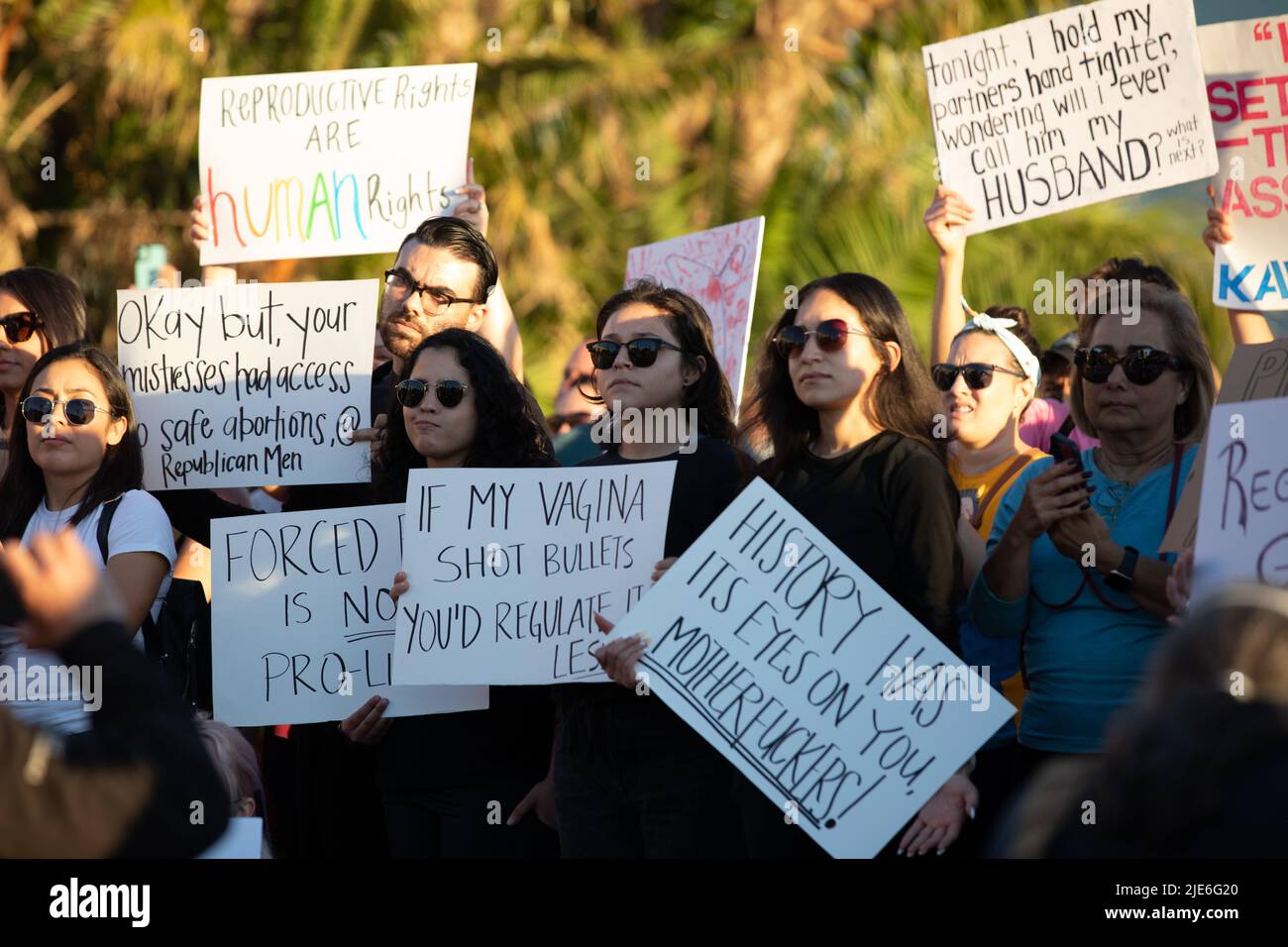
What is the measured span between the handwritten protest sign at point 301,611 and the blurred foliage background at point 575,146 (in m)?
6.25

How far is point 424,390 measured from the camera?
4250mm

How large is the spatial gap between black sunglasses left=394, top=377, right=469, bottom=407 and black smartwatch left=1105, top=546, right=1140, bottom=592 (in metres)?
1.71

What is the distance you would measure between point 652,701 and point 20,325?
249cm

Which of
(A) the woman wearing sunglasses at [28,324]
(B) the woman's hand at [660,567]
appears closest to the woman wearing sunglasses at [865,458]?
(B) the woman's hand at [660,567]

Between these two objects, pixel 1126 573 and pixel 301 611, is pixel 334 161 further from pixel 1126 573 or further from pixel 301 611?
pixel 1126 573

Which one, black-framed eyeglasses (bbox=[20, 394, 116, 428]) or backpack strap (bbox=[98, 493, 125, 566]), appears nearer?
backpack strap (bbox=[98, 493, 125, 566])

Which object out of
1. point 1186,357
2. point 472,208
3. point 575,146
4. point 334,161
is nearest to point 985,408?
point 1186,357

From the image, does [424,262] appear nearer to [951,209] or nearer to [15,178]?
[951,209]

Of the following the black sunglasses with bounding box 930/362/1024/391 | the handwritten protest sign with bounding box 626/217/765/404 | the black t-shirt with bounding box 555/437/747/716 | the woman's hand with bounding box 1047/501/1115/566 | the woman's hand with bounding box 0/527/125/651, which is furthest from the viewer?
the handwritten protest sign with bounding box 626/217/765/404

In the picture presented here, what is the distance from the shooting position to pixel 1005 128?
532 cm

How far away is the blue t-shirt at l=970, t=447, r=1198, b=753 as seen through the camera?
12.2ft

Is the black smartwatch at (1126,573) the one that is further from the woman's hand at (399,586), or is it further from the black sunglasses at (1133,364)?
the woman's hand at (399,586)

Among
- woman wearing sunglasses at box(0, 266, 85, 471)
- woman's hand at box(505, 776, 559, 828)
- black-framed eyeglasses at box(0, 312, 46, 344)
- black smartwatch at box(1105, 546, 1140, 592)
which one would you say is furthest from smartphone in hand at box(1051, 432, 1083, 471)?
black-framed eyeglasses at box(0, 312, 46, 344)

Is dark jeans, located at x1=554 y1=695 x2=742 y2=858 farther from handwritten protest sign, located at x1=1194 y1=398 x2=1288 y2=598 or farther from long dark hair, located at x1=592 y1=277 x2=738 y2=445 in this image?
handwritten protest sign, located at x1=1194 y1=398 x2=1288 y2=598
